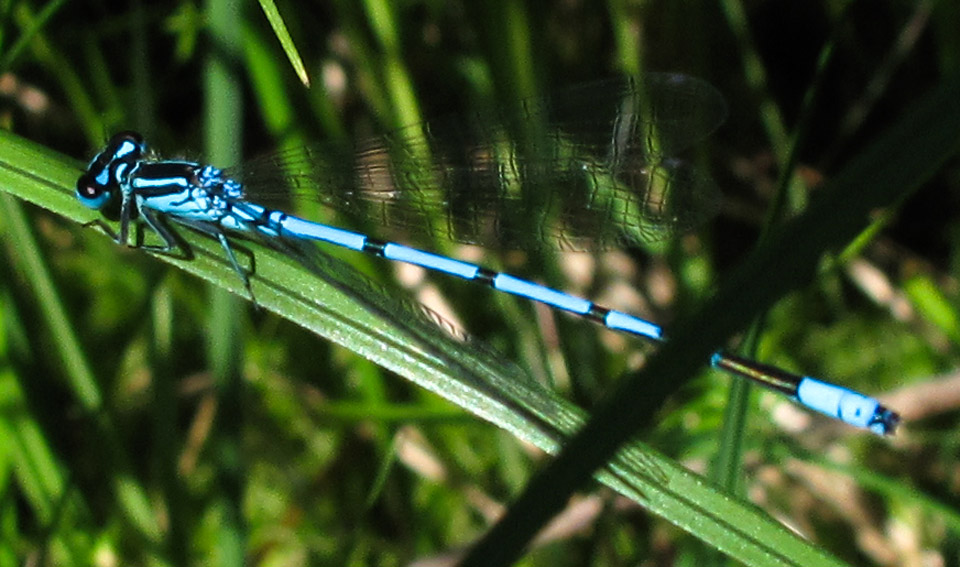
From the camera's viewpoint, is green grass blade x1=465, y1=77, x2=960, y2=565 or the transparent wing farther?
the transparent wing

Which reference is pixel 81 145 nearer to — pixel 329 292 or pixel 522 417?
pixel 329 292

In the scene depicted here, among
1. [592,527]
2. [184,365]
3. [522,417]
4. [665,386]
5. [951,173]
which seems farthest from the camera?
[951,173]

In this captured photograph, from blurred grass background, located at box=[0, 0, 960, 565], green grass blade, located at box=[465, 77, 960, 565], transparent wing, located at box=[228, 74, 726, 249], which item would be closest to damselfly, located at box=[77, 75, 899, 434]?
transparent wing, located at box=[228, 74, 726, 249]

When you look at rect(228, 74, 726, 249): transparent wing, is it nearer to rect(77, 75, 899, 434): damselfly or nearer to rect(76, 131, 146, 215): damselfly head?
rect(77, 75, 899, 434): damselfly

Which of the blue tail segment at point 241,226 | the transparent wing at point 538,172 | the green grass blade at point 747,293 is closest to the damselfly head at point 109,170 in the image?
the blue tail segment at point 241,226

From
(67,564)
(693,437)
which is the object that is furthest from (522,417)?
(67,564)

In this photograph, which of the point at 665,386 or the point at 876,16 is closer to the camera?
the point at 665,386

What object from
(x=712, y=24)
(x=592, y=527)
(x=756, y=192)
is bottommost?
(x=592, y=527)

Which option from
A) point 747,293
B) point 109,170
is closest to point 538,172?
point 109,170
